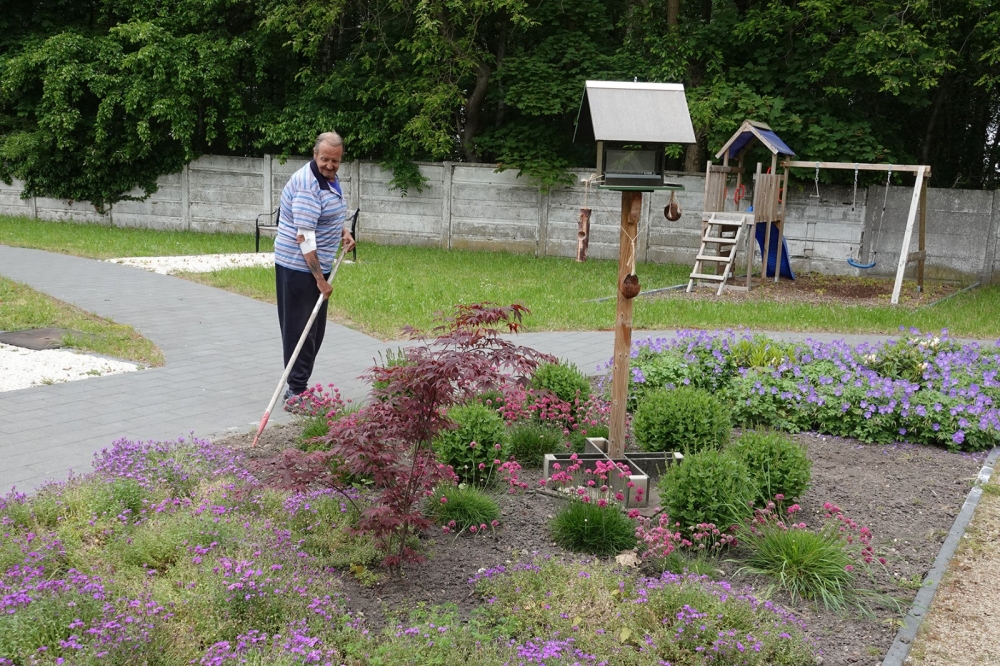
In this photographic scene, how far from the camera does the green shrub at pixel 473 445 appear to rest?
501 cm

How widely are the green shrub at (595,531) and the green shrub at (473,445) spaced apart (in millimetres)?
735

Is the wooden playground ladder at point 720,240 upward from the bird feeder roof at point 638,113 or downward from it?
downward

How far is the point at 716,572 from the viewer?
13.4 ft

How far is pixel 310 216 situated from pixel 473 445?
2.00 meters

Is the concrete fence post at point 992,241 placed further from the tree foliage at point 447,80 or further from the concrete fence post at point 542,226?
the concrete fence post at point 542,226

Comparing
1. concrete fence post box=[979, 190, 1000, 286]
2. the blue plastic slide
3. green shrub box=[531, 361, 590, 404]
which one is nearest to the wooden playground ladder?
the blue plastic slide

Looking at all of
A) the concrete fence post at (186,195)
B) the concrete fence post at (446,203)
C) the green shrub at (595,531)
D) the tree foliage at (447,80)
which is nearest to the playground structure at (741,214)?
the tree foliage at (447,80)

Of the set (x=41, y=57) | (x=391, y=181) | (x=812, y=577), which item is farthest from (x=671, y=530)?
(x=41, y=57)

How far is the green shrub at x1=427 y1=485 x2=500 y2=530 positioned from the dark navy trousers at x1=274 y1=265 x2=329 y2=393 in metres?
2.07

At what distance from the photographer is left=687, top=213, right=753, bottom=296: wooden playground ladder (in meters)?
13.8

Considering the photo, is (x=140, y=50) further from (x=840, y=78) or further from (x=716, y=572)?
(x=716, y=572)

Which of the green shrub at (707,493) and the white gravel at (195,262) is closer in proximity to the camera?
the green shrub at (707,493)

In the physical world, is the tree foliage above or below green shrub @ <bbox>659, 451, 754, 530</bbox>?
above

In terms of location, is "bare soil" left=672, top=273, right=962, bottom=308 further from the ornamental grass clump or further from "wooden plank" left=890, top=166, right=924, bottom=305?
the ornamental grass clump
